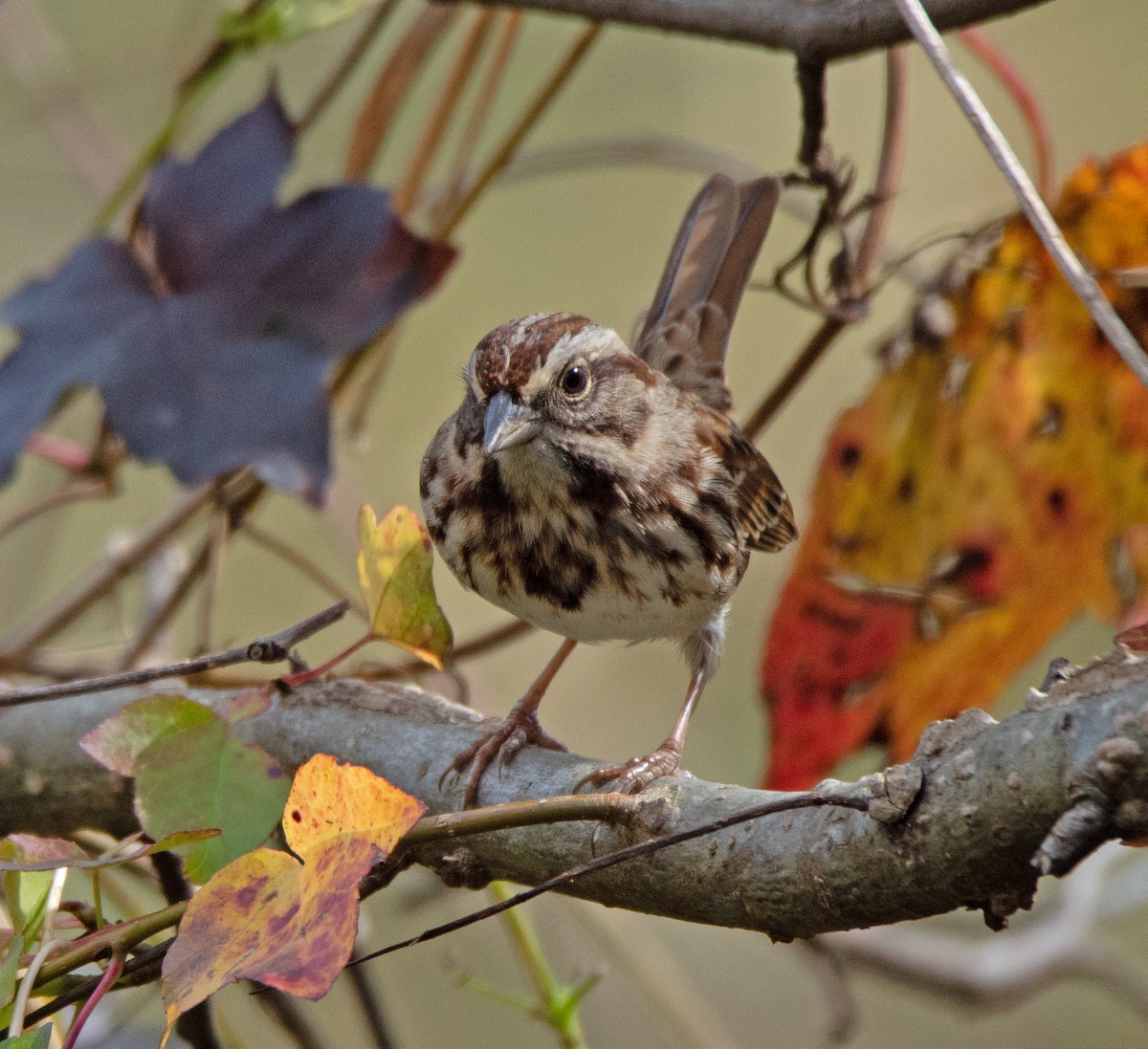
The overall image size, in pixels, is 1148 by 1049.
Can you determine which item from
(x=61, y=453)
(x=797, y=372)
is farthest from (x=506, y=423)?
(x=61, y=453)

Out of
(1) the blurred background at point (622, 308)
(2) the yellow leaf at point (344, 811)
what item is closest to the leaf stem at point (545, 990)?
(2) the yellow leaf at point (344, 811)

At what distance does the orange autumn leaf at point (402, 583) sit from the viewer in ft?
4.98

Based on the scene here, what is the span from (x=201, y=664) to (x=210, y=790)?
0.18 m

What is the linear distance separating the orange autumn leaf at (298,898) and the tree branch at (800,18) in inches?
44.5

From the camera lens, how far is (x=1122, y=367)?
6.95 ft

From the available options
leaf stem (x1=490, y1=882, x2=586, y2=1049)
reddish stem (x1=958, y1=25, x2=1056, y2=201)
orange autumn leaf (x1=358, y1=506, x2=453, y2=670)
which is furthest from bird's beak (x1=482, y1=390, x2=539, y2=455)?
reddish stem (x1=958, y1=25, x2=1056, y2=201)

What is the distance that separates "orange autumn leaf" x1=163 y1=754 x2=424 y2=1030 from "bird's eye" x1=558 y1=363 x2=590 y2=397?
1.03m

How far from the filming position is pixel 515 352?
81.7 inches

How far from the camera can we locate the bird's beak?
203 cm

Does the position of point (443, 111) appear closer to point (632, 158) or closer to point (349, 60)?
point (349, 60)

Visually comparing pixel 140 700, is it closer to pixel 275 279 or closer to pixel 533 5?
pixel 275 279

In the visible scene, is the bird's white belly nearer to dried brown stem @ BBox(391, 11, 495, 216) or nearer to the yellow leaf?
dried brown stem @ BBox(391, 11, 495, 216)

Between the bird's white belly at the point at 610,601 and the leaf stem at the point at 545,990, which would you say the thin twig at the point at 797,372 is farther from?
the leaf stem at the point at 545,990

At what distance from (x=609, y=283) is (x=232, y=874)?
387cm
